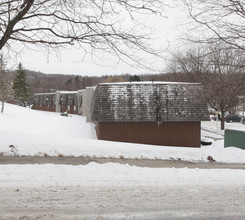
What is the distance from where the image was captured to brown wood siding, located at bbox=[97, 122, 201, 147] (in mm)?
19266

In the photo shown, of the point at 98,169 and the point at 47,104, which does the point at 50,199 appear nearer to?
the point at 98,169

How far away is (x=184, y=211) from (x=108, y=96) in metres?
15.0

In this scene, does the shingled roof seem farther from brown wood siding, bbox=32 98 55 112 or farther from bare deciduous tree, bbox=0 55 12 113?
brown wood siding, bbox=32 98 55 112

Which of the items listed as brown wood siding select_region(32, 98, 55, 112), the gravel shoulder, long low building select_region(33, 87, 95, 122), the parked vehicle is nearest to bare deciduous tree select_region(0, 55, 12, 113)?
long low building select_region(33, 87, 95, 122)

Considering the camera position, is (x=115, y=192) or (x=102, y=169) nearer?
(x=115, y=192)

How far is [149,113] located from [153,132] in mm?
1556

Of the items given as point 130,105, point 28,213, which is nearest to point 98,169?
point 28,213

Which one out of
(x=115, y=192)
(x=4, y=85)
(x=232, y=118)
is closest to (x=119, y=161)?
(x=115, y=192)

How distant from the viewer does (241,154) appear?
1114 cm

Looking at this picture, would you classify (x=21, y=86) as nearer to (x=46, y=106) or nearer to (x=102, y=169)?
(x=46, y=106)

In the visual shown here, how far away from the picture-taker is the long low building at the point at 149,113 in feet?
61.7

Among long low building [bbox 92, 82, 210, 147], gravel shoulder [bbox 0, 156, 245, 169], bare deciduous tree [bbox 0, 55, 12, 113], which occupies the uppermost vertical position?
bare deciduous tree [bbox 0, 55, 12, 113]

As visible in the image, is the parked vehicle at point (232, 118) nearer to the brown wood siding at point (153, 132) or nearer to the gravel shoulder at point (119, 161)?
the brown wood siding at point (153, 132)

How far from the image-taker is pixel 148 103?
19344 millimetres
